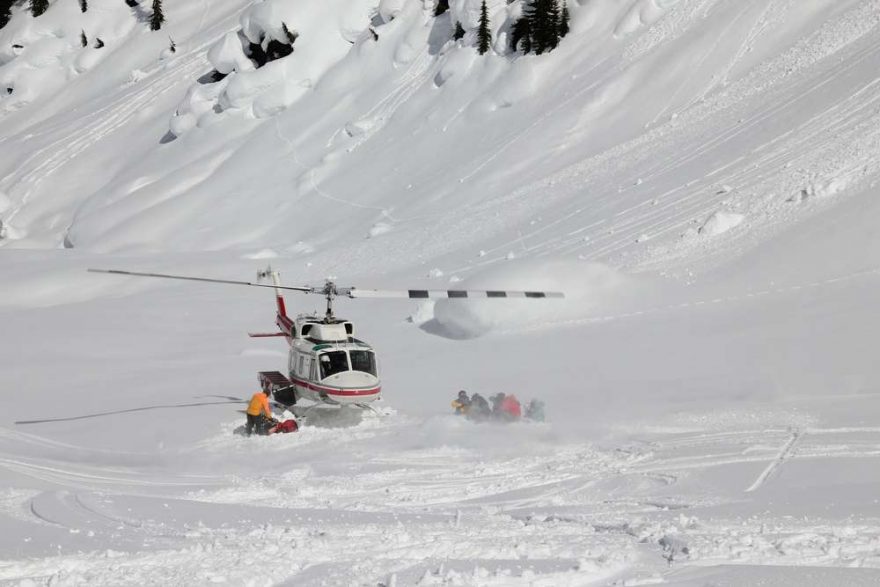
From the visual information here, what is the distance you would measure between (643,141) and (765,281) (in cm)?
1209

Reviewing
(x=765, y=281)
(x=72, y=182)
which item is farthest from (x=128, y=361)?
(x=72, y=182)

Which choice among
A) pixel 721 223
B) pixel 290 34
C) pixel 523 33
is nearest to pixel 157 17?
pixel 290 34

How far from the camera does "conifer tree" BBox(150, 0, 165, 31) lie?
64375mm

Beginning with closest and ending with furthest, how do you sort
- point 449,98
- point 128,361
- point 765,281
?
point 765,281 < point 128,361 < point 449,98

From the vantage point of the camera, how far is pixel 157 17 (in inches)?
2537

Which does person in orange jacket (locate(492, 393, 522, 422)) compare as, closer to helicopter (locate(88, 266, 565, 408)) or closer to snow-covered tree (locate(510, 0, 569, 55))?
helicopter (locate(88, 266, 565, 408))

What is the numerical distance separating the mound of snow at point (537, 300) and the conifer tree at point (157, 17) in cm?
4975

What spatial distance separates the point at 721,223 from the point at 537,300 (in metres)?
5.02

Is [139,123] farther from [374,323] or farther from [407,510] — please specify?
[407,510]

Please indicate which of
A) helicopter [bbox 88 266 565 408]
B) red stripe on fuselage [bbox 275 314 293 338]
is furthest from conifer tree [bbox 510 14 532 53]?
helicopter [bbox 88 266 565 408]

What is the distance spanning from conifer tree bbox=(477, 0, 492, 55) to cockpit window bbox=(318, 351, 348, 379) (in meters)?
31.2

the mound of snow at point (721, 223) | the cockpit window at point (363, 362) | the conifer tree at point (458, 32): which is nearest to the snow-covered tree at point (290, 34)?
the conifer tree at point (458, 32)

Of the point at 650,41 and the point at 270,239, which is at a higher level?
→ the point at 650,41

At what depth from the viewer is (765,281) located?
20.1m
